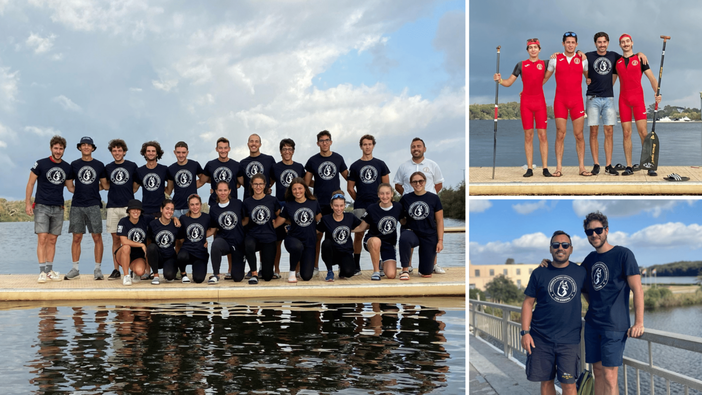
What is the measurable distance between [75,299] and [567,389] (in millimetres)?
7155

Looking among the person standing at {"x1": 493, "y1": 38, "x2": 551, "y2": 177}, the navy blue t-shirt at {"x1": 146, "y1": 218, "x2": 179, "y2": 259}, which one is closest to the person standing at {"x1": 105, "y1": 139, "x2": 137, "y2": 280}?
the navy blue t-shirt at {"x1": 146, "y1": 218, "x2": 179, "y2": 259}

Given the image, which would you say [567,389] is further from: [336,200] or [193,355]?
[336,200]

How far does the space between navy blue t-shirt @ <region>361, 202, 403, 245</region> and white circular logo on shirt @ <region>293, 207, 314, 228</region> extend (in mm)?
771

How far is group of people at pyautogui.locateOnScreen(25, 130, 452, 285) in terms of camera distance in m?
8.83

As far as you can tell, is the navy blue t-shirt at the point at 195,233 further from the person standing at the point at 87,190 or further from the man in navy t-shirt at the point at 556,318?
the man in navy t-shirt at the point at 556,318

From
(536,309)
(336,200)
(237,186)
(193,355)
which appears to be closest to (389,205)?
(336,200)

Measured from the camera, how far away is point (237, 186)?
30.3 feet

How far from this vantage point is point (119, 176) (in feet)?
29.9

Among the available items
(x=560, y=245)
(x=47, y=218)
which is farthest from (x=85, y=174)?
(x=560, y=245)

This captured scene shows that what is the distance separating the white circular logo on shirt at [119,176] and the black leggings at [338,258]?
3.08 m

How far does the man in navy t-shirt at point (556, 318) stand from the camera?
4434 millimetres

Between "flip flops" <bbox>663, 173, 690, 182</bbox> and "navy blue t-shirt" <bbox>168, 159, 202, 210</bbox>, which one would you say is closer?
"flip flops" <bbox>663, 173, 690, 182</bbox>

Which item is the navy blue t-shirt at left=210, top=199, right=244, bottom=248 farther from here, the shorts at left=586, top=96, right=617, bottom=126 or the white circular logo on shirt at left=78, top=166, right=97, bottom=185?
the shorts at left=586, top=96, right=617, bottom=126

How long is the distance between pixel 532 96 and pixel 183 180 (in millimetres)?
5006
